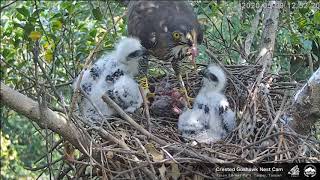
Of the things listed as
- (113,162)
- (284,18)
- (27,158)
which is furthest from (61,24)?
(27,158)

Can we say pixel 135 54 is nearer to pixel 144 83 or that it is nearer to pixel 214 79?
pixel 144 83

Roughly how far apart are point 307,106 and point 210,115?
2.76 feet

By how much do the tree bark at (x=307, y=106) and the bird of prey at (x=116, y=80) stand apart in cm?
121

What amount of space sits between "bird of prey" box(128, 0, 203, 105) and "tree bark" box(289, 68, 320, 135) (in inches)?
44.6

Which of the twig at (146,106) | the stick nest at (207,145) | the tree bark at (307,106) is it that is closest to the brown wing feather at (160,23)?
the twig at (146,106)

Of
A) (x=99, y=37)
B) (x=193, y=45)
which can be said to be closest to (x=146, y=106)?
(x=193, y=45)

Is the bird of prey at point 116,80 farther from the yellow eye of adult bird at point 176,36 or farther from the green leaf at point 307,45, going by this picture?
the green leaf at point 307,45

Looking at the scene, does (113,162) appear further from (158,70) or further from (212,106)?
(158,70)

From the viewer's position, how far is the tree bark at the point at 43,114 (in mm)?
2611

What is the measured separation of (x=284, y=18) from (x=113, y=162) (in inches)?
109

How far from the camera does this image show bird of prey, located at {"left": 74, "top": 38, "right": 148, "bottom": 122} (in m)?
3.98

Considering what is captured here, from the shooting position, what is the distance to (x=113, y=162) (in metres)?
3.27

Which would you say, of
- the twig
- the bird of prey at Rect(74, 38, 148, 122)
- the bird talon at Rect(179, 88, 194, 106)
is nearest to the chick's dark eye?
the bird of prey at Rect(74, 38, 148, 122)

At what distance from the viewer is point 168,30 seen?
4.41 meters
